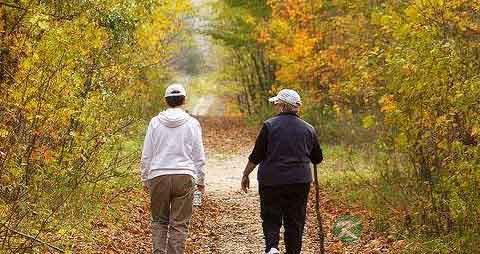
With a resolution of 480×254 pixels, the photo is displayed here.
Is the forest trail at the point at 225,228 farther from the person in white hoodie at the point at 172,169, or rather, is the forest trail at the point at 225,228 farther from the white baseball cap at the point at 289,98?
the white baseball cap at the point at 289,98

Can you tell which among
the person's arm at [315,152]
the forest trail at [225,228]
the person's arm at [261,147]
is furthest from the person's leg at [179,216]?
the person's arm at [315,152]

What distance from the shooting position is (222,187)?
1627cm

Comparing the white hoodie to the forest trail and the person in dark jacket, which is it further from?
the forest trail

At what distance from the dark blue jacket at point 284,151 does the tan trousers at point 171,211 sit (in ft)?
2.74

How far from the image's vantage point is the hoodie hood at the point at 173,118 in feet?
24.8

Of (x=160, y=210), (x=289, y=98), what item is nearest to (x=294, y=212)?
(x=289, y=98)

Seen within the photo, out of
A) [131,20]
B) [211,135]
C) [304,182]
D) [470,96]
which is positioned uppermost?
[131,20]

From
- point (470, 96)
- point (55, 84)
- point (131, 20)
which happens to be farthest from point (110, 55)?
point (470, 96)

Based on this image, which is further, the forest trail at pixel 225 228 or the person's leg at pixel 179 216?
the forest trail at pixel 225 228

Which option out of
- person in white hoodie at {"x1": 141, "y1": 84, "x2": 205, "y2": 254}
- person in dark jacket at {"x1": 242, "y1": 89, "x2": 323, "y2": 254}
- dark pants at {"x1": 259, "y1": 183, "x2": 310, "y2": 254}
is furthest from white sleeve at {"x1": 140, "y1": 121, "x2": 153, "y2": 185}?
dark pants at {"x1": 259, "y1": 183, "x2": 310, "y2": 254}

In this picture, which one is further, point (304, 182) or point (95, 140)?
point (95, 140)

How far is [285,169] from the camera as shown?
7.59 metres

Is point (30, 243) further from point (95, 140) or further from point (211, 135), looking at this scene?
point (211, 135)

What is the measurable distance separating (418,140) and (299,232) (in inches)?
88.0
